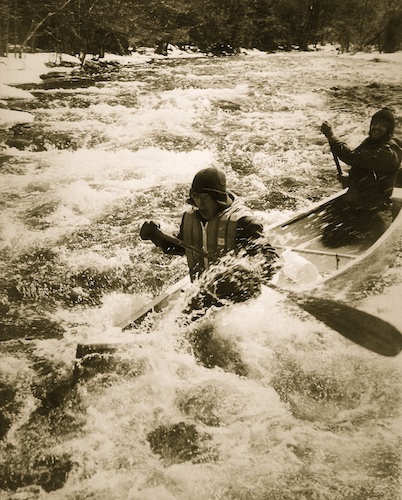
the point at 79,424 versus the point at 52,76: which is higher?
the point at 52,76

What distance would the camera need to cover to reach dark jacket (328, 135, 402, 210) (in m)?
2.31

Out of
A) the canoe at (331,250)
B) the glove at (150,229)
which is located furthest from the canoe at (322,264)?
the glove at (150,229)

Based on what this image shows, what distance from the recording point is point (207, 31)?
2.84 meters

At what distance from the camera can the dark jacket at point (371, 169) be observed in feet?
7.59

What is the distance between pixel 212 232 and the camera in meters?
1.91

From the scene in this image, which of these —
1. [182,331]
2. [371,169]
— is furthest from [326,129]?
[182,331]

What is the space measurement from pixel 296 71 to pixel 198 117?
126cm

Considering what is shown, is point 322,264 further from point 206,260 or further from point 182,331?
point 182,331

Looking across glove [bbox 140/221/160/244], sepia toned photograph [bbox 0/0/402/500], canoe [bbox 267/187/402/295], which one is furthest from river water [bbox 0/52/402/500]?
glove [bbox 140/221/160/244]

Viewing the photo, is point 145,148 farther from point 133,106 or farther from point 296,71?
point 296,71

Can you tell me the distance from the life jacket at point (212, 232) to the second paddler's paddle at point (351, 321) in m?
0.06

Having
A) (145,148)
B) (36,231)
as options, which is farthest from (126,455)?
(145,148)

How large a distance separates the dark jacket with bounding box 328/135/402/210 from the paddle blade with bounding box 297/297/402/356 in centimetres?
103

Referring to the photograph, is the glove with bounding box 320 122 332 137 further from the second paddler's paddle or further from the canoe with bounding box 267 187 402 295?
the second paddler's paddle
